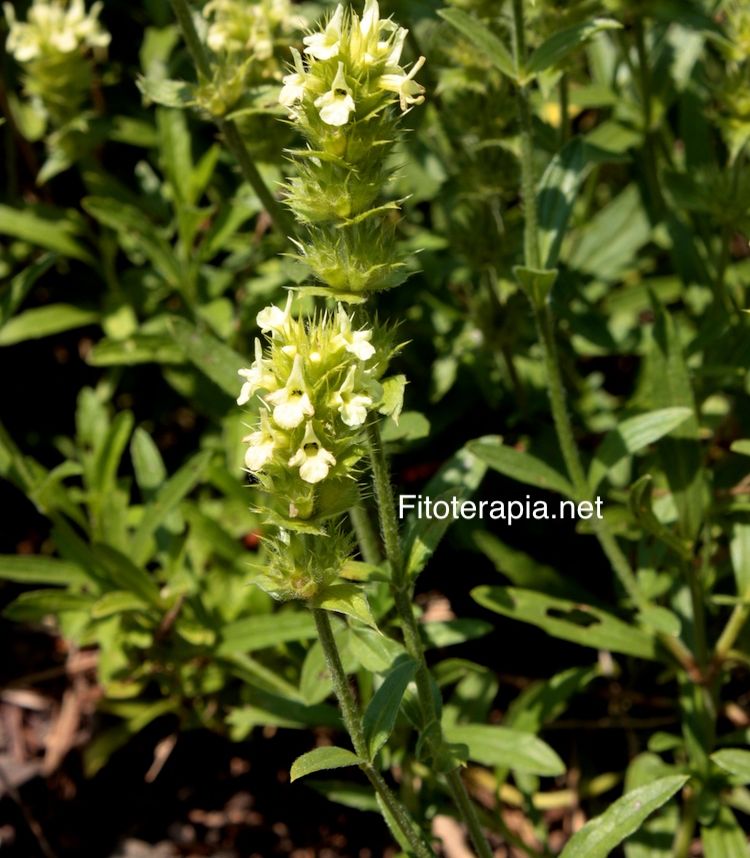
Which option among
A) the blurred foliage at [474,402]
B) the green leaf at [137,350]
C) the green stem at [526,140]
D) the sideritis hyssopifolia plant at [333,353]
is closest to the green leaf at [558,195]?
the blurred foliage at [474,402]

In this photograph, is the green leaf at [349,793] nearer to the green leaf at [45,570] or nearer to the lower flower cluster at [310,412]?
the green leaf at [45,570]

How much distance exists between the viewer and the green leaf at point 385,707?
2.76m

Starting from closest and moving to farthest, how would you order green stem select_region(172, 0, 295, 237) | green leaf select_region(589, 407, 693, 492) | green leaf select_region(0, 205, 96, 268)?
green stem select_region(172, 0, 295, 237) < green leaf select_region(589, 407, 693, 492) < green leaf select_region(0, 205, 96, 268)

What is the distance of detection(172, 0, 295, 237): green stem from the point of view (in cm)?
337

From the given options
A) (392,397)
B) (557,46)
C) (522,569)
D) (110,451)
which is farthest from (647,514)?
(110,451)

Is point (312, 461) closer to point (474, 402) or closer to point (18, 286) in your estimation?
point (18, 286)

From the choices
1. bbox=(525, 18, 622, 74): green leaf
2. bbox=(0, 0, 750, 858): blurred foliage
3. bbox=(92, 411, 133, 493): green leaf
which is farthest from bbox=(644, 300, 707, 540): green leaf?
bbox=(92, 411, 133, 493): green leaf

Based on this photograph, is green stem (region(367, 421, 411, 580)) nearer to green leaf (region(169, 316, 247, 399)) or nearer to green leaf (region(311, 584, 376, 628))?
green leaf (region(311, 584, 376, 628))

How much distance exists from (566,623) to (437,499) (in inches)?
27.1

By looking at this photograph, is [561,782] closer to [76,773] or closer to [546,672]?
[546,672]

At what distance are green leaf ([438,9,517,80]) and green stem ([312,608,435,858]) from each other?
5.84 feet

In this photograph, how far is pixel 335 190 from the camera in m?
2.63

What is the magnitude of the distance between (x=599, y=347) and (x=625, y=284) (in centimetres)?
101

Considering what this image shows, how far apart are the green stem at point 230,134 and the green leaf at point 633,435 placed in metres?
1.30
